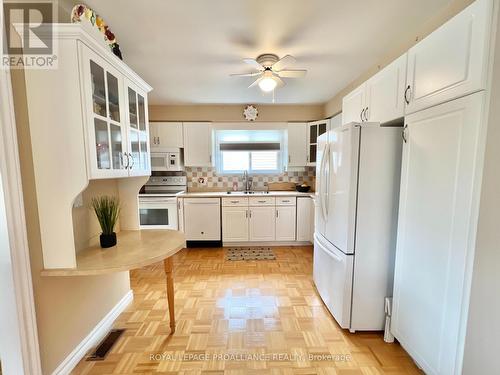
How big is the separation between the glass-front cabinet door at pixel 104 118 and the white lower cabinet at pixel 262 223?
2.53m

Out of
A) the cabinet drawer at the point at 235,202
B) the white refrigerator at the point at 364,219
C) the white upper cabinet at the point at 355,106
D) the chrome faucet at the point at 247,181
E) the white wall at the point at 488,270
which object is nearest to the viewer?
the white wall at the point at 488,270

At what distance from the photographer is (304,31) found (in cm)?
196

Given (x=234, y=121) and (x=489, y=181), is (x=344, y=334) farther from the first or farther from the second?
(x=234, y=121)

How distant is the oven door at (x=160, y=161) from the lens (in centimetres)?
409

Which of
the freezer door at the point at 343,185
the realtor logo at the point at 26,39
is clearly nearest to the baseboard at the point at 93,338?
the realtor logo at the point at 26,39

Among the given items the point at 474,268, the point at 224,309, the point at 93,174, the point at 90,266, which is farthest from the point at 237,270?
the point at 474,268

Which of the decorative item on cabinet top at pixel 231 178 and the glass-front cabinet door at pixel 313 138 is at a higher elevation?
the glass-front cabinet door at pixel 313 138

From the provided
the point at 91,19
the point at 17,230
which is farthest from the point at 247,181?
the point at 17,230

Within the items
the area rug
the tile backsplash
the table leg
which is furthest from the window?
the table leg

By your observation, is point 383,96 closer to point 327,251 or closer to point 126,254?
point 327,251

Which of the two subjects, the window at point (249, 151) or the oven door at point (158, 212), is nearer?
the oven door at point (158, 212)

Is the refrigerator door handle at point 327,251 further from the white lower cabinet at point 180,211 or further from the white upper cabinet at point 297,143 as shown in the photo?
the white lower cabinet at point 180,211

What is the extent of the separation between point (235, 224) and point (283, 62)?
2.56m

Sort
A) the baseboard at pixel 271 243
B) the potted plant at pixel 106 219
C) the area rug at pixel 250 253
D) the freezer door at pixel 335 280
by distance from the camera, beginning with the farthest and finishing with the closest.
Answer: the baseboard at pixel 271 243 < the area rug at pixel 250 253 < the freezer door at pixel 335 280 < the potted plant at pixel 106 219
